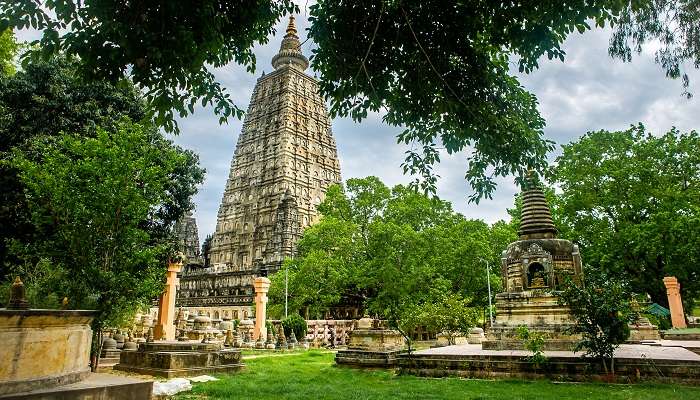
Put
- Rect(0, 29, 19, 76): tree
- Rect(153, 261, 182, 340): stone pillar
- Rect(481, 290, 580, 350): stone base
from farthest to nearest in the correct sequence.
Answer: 1. Rect(153, 261, 182, 340): stone pillar
2. Rect(0, 29, 19, 76): tree
3. Rect(481, 290, 580, 350): stone base

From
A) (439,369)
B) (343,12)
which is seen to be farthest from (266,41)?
(439,369)

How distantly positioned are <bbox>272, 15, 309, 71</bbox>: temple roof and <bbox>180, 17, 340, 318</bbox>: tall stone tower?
5.2 inches

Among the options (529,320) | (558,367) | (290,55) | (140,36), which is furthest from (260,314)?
(290,55)

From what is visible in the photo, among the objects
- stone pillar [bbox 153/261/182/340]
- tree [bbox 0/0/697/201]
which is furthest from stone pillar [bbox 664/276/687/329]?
stone pillar [bbox 153/261/182/340]

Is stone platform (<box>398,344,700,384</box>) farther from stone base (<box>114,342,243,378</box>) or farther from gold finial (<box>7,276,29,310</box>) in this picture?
gold finial (<box>7,276,29,310</box>)

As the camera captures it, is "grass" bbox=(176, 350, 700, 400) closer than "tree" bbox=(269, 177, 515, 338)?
Yes

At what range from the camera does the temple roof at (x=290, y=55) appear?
198 ft

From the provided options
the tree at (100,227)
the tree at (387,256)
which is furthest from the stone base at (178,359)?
the tree at (387,256)

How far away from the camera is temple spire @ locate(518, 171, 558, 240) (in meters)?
18.0

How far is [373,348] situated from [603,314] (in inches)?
262

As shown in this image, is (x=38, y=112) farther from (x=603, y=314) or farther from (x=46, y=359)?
(x=603, y=314)

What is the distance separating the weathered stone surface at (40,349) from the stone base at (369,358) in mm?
9112

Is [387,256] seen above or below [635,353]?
above

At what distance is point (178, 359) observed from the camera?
35.0 feet
